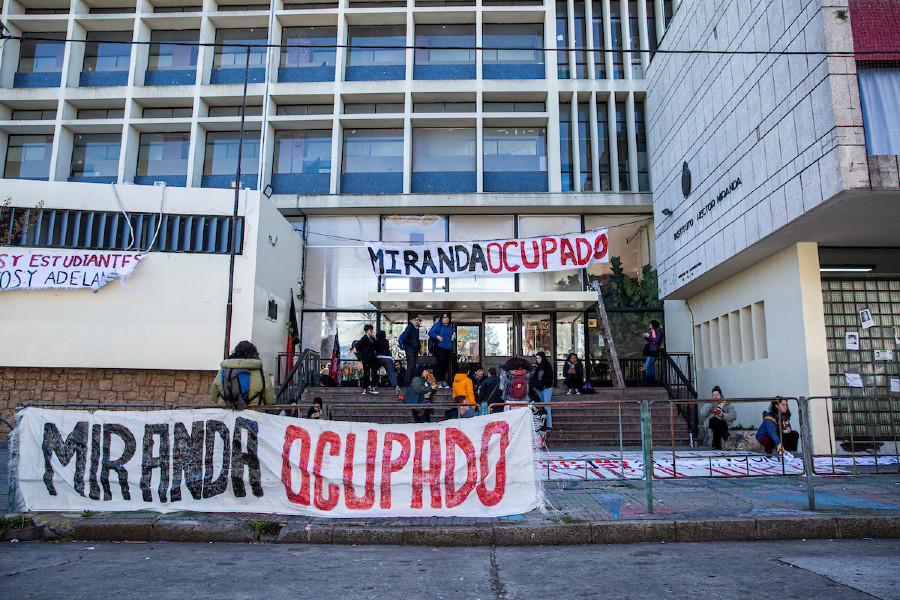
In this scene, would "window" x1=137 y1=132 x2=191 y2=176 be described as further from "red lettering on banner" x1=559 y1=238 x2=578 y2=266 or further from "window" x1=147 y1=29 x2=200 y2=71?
"red lettering on banner" x1=559 y1=238 x2=578 y2=266

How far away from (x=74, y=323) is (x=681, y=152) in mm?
16334

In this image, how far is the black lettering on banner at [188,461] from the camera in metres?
7.21

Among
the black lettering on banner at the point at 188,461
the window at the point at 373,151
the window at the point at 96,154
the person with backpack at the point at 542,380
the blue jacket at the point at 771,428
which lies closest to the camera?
the black lettering on banner at the point at 188,461

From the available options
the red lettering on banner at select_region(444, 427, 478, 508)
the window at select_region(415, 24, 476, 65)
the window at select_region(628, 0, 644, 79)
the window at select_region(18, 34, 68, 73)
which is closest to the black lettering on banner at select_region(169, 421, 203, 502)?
the red lettering on banner at select_region(444, 427, 478, 508)

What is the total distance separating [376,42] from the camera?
22.4 m

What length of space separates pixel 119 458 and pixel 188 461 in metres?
0.82

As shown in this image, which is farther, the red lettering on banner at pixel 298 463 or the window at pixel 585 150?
the window at pixel 585 150

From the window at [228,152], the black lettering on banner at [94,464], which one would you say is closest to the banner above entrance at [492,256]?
the window at [228,152]

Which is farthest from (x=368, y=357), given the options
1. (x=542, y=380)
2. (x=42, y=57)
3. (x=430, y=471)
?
(x=42, y=57)

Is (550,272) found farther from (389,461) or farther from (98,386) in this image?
(389,461)

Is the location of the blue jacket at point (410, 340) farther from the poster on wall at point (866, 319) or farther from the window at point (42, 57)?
the window at point (42, 57)

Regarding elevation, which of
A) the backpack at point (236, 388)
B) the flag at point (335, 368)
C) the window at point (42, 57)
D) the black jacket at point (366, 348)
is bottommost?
the backpack at point (236, 388)

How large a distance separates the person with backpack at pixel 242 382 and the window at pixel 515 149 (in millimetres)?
15092

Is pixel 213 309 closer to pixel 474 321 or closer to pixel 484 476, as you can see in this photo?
pixel 474 321
